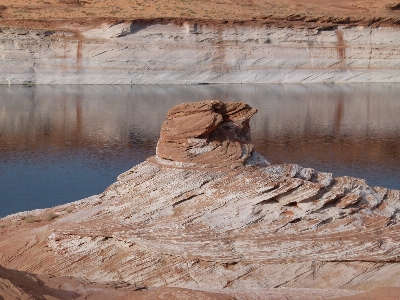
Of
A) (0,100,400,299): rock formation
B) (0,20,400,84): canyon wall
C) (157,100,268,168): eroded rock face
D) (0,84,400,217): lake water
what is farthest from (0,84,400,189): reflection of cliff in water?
(0,100,400,299): rock formation

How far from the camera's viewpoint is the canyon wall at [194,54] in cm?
4281

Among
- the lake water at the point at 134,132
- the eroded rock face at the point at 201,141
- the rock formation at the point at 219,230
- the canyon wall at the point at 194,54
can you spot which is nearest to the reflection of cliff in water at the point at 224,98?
the lake water at the point at 134,132

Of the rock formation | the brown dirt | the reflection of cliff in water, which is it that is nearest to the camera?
the rock formation

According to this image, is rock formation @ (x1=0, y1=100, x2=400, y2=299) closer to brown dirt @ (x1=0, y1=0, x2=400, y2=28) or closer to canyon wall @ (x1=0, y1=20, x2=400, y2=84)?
canyon wall @ (x1=0, y1=20, x2=400, y2=84)

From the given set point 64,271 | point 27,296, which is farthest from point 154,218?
point 27,296

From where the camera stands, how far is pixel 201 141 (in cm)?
1002

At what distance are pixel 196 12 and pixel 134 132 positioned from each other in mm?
25439

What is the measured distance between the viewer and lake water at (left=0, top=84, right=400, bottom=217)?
1806 centimetres

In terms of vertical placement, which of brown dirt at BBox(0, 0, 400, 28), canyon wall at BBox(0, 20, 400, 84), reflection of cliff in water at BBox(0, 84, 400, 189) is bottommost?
reflection of cliff in water at BBox(0, 84, 400, 189)

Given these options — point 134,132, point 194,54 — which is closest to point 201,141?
point 134,132

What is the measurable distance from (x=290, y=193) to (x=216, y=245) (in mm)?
1529

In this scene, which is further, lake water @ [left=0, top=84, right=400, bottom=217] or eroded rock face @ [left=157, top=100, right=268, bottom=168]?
lake water @ [left=0, top=84, right=400, bottom=217]

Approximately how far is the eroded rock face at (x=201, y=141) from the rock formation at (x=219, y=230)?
19 mm

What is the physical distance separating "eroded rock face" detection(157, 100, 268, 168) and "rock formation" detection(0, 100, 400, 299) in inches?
0.8
